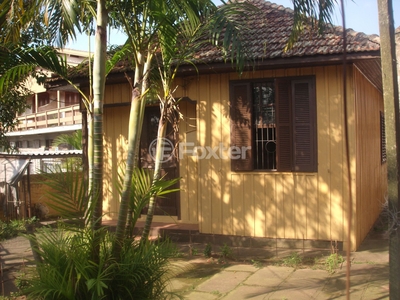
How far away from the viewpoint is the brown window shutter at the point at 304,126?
778 centimetres

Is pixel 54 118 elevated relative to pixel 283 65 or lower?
elevated

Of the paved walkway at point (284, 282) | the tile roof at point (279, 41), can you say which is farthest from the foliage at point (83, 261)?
the tile roof at point (279, 41)

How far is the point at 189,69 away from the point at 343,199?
351cm

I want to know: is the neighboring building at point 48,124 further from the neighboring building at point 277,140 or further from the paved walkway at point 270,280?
the paved walkway at point 270,280

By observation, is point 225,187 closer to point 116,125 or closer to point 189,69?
point 189,69

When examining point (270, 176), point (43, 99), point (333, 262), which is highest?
point (43, 99)

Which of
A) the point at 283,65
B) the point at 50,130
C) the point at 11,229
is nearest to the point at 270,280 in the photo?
the point at 283,65

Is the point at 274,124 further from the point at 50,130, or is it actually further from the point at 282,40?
Result: the point at 50,130

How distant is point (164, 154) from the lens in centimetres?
943

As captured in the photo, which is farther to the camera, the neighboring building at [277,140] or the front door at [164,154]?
the front door at [164,154]

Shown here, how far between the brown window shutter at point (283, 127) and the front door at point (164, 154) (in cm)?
226

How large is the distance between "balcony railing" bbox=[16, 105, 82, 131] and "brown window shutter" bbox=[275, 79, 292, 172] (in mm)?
12794

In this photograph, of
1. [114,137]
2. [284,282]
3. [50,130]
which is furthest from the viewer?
[50,130]

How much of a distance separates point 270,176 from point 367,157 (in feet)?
8.21
